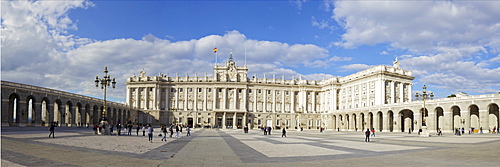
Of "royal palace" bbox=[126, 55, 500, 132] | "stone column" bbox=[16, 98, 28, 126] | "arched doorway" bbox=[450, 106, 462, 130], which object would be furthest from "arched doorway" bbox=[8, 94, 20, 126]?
"arched doorway" bbox=[450, 106, 462, 130]

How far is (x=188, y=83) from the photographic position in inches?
4318

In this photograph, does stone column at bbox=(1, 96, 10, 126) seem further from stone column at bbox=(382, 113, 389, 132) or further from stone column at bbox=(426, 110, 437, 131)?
stone column at bbox=(426, 110, 437, 131)

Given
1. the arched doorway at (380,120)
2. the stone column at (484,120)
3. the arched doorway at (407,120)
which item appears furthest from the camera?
the arched doorway at (380,120)

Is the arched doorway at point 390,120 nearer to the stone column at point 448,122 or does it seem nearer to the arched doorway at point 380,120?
the arched doorway at point 380,120

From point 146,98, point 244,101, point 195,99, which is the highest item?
point 146,98

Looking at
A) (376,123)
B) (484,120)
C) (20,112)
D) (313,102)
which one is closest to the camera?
(20,112)

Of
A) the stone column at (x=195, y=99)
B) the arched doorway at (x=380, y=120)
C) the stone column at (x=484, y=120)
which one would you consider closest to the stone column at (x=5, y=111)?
the stone column at (x=195, y=99)

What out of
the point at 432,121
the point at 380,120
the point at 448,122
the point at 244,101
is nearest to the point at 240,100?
the point at 244,101

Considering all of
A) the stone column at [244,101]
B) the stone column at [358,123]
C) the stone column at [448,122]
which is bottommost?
the stone column at [358,123]

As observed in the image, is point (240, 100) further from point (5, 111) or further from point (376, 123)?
point (5, 111)

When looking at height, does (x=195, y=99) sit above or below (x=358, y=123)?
above

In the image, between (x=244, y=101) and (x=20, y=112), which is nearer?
(x=20, y=112)

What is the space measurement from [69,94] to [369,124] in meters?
61.0

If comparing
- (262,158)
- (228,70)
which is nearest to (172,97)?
(228,70)
